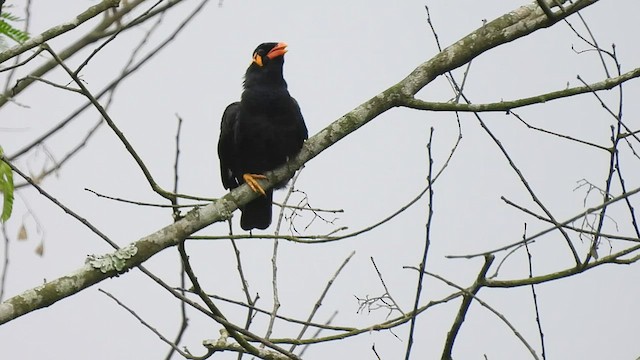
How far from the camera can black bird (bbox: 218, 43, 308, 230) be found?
4.80m

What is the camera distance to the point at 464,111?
135 inches

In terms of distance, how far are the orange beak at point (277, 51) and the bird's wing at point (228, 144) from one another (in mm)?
382

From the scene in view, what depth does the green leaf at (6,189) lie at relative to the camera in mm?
2869

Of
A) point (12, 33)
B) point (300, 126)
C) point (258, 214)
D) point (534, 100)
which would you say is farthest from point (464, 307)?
point (258, 214)

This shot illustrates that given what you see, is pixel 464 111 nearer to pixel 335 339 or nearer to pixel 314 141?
pixel 314 141

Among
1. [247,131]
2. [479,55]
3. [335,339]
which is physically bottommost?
[335,339]

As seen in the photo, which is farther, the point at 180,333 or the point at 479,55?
the point at 479,55

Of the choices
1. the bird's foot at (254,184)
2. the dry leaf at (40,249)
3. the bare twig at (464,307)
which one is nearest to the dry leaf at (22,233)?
the dry leaf at (40,249)

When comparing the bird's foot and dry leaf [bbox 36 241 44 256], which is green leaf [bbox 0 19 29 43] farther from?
the bird's foot

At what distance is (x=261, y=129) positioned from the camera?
16.2 feet

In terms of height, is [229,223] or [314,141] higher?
[314,141]

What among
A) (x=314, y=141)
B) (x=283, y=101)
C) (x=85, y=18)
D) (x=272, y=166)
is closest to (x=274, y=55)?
(x=283, y=101)

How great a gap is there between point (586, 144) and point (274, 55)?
2.60 m

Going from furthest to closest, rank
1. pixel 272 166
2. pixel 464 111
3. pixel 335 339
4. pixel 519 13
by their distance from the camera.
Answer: pixel 272 166 → pixel 519 13 → pixel 464 111 → pixel 335 339
